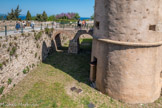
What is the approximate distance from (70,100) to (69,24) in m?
14.2

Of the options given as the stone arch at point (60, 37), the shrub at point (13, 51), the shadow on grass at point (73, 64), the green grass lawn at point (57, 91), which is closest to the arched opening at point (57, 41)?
the stone arch at point (60, 37)

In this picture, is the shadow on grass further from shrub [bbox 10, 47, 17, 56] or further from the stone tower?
shrub [bbox 10, 47, 17, 56]

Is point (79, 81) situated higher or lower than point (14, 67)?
lower

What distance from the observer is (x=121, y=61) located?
30.0ft

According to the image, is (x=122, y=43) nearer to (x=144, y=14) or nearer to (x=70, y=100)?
(x=144, y=14)

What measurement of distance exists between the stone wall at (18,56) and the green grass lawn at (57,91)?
58 centimetres

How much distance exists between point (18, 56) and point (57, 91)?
4.27 metres

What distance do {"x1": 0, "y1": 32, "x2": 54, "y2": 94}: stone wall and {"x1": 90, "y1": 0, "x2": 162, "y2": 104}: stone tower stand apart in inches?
252

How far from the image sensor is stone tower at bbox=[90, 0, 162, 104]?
858 cm

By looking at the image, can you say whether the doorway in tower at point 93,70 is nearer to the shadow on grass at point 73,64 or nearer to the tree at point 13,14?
the shadow on grass at point 73,64

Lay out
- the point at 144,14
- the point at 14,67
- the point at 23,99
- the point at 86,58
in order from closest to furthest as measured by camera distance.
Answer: the point at 144,14 → the point at 23,99 → the point at 14,67 → the point at 86,58

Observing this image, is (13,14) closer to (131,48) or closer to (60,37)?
(60,37)

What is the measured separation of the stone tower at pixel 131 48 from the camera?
8578 millimetres

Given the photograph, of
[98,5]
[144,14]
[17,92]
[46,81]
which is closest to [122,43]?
[144,14]
